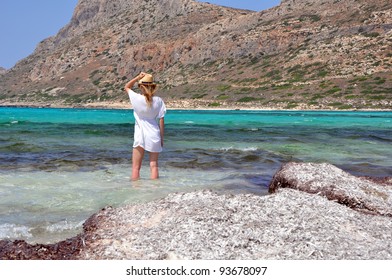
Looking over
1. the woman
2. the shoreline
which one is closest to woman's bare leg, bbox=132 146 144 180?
the woman

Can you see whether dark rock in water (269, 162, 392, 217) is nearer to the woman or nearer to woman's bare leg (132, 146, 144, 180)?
the woman

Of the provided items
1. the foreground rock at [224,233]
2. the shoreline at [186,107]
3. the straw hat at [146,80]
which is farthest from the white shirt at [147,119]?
the shoreline at [186,107]

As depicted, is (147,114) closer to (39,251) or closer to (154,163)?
(154,163)

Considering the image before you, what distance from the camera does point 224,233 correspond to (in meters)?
6.28

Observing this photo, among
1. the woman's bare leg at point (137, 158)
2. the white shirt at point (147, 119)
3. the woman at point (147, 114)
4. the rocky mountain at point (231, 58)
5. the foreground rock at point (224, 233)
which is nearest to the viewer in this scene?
the foreground rock at point (224, 233)

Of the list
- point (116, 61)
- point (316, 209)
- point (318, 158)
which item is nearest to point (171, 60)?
point (116, 61)

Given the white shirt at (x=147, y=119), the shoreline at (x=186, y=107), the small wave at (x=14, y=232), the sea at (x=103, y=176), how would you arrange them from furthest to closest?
the shoreline at (x=186, y=107) < the white shirt at (x=147, y=119) < the sea at (x=103, y=176) < the small wave at (x=14, y=232)

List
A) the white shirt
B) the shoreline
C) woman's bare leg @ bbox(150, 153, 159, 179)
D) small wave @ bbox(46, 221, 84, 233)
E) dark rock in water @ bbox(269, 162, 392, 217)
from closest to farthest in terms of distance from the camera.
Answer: small wave @ bbox(46, 221, 84, 233)
dark rock in water @ bbox(269, 162, 392, 217)
the white shirt
woman's bare leg @ bbox(150, 153, 159, 179)
the shoreline

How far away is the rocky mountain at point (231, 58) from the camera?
91250 mm

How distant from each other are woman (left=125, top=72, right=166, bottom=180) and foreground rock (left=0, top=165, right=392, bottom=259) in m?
2.80

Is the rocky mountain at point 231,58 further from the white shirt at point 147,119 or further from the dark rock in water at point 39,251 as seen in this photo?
the dark rock in water at point 39,251

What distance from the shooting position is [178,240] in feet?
19.9

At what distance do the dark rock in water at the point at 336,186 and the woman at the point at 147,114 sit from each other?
3176 mm

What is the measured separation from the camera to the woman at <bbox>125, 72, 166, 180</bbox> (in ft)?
32.2
